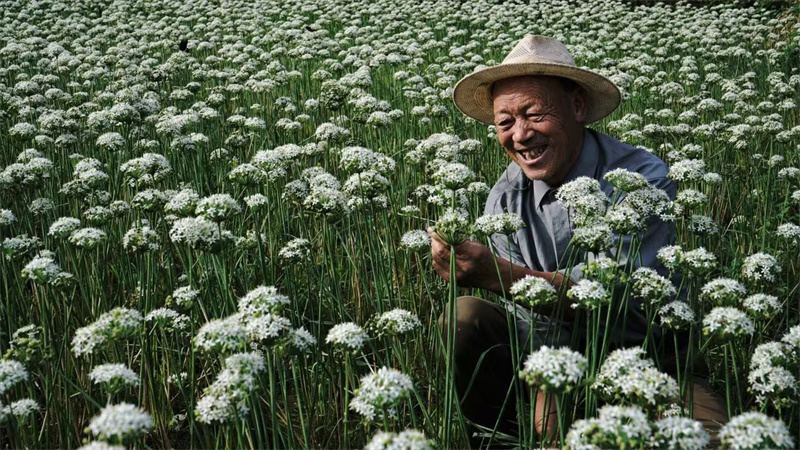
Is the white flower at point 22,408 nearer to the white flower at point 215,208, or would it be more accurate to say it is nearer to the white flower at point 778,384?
the white flower at point 215,208

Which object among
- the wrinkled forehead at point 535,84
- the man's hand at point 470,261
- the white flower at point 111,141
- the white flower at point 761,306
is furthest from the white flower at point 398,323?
the white flower at point 111,141

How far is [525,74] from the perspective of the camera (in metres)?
3.66

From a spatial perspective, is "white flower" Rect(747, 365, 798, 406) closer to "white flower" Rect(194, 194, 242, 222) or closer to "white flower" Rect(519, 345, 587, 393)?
"white flower" Rect(519, 345, 587, 393)

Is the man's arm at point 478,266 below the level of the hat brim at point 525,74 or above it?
below

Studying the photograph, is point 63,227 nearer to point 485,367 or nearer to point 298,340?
point 298,340

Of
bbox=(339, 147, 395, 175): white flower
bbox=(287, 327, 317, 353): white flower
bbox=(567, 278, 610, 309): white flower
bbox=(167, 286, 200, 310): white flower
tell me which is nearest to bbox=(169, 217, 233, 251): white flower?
bbox=(167, 286, 200, 310): white flower

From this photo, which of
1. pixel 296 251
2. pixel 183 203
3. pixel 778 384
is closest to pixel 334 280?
pixel 296 251

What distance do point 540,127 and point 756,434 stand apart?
2128 mm

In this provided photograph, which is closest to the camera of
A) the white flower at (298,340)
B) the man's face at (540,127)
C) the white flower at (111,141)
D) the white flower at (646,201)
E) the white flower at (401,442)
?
the white flower at (401,442)

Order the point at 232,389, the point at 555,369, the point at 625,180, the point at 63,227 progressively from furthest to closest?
the point at 63,227 < the point at 625,180 < the point at 232,389 < the point at 555,369

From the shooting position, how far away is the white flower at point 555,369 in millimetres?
1771

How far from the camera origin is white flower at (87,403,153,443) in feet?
5.33

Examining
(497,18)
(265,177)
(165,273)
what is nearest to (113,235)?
(165,273)

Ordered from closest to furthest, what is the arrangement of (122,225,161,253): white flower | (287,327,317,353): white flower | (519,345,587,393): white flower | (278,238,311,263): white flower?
(519,345,587,393): white flower
(287,327,317,353): white flower
(122,225,161,253): white flower
(278,238,311,263): white flower
